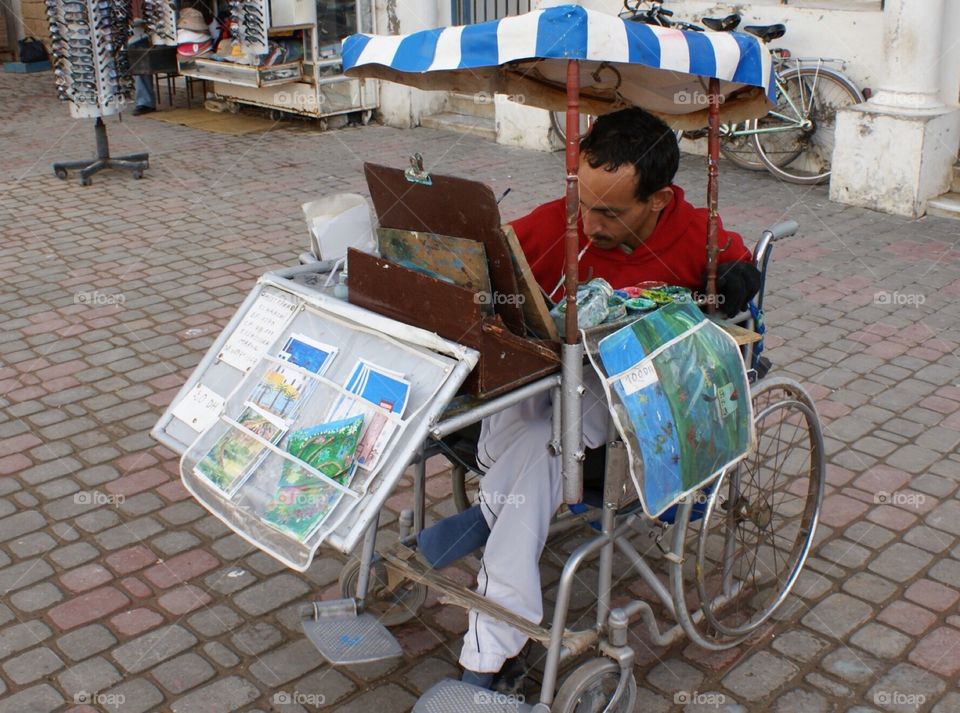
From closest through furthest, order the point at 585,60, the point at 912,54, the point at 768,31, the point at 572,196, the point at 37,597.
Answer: the point at 572,196 < the point at 585,60 < the point at 37,597 < the point at 912,54 < the point at 768,31

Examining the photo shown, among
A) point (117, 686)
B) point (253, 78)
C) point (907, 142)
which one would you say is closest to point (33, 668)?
point (117, 686)

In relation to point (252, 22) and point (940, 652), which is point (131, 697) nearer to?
point (940, 652)

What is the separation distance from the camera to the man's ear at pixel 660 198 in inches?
119

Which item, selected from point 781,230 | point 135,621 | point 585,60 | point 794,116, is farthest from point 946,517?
point 794,116

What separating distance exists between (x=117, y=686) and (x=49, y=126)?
28.8 ft

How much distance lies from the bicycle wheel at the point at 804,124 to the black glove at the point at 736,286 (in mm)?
5294

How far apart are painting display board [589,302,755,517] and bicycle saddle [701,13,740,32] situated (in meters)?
5.80

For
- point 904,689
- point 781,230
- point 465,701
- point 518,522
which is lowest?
point 904,689

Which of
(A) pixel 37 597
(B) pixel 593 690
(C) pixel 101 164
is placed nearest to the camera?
(B) pixel 593 690

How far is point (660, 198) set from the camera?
3.03m

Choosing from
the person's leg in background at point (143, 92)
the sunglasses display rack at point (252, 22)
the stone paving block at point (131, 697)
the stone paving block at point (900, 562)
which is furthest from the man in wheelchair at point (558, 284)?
the person's leg in background at point (143, 92)

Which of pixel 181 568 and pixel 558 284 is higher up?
pixel 558 284

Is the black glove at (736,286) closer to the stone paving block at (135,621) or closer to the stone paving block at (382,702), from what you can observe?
the stone paving block at (382,702)

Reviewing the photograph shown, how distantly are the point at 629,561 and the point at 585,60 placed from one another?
55.0 inches
